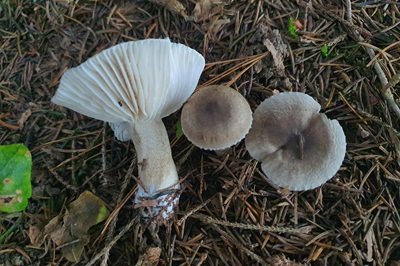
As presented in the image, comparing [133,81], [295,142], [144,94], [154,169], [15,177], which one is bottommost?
[15,177]

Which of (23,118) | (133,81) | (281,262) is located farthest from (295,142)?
(23,118)

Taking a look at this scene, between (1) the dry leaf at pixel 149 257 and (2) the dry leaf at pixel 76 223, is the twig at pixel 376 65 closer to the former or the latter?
(1) the dry leaf at pixel 149 257

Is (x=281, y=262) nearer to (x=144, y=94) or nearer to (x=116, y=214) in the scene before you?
(x=116, y=214)

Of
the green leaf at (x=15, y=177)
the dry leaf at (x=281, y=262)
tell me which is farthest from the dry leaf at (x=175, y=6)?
the dry leaf at (x=281, y=262)

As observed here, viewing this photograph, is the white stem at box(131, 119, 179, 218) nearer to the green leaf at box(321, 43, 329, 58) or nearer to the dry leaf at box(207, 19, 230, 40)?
the dry leaf at box(207, 19, 230, 40)

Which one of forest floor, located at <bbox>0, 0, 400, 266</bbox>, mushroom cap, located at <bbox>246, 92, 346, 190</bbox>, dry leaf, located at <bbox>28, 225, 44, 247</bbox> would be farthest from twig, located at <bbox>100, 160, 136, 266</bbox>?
mushroom cap, located at <bbox>246, 92, 346, 190</bbox>

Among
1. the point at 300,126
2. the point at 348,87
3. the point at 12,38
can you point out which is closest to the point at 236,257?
the point at 300,126
